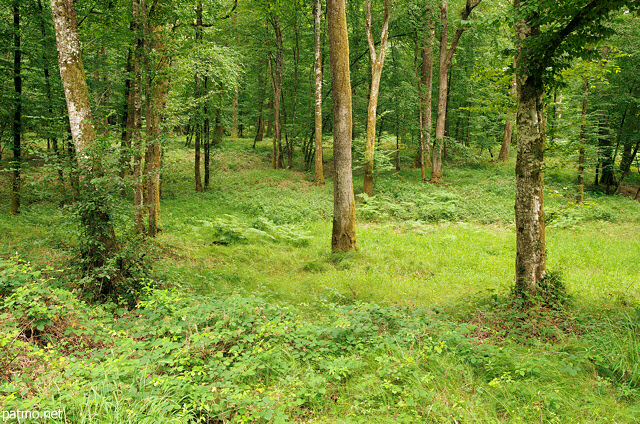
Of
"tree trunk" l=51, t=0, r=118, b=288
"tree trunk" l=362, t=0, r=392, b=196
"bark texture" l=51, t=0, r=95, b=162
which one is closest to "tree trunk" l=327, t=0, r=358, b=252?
"tree trunk" l=51, t=0, r=118, b=288

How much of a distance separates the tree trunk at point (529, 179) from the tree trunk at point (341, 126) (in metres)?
3.94

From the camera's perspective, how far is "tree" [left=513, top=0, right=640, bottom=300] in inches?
175

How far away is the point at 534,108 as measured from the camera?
4934 mm

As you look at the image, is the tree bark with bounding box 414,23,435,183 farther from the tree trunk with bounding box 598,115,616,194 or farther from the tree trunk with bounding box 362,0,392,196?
the tree trunk with bounding box 598,115,616,194

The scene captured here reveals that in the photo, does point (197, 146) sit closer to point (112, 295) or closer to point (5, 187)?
point (5, 187)

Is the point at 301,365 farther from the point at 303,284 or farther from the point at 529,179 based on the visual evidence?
the point at 529,179

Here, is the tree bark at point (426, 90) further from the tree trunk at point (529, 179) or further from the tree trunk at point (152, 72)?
the tree trunk at point (152, 72)

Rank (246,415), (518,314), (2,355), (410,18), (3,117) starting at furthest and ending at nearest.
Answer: (410,18) → (3,117) → (518,314) → (2,355) → (246,415)

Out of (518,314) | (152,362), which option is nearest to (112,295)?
(152,362)

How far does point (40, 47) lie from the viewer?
10.9 meters

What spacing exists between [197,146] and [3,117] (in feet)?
22.7

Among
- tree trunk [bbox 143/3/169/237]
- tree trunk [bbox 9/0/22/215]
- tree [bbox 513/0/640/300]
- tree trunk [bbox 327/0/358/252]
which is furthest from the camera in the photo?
tree trunk [bbox 9/0/22/215]

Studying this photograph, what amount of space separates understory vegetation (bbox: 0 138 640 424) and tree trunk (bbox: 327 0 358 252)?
2.35 ft

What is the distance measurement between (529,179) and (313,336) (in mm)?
3889
